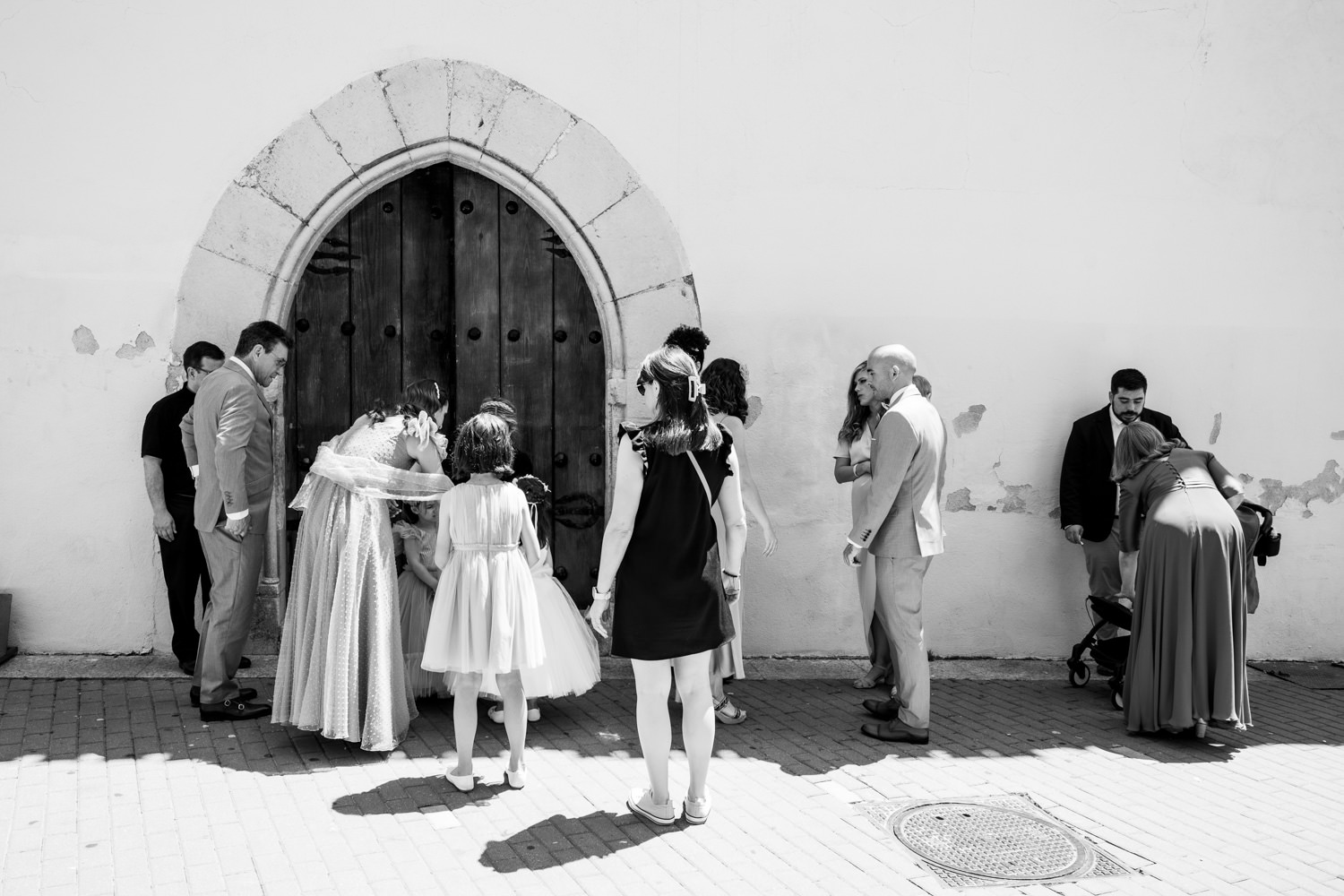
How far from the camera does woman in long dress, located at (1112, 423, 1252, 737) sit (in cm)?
489

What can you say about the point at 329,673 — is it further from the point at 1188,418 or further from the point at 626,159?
the point at 1188,418

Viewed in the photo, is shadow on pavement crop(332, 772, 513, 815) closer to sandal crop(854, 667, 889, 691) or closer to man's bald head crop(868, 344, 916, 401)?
sandal crop(854, 667, 889, 691)

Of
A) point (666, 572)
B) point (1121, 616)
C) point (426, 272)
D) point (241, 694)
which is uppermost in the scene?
point (426, 272)

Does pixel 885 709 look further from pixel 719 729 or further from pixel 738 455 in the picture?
pixel 738 455

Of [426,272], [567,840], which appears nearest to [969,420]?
[426,272]

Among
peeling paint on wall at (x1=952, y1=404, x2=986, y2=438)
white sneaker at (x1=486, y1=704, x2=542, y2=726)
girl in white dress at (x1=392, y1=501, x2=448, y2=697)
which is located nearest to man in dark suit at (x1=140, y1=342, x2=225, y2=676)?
girl in white dress at (x1=392, y1=501, x2=448, y2=697)

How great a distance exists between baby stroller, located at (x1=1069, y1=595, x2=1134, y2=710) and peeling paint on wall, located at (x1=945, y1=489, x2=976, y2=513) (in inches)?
32.6

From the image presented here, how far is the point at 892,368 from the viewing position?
4.84m

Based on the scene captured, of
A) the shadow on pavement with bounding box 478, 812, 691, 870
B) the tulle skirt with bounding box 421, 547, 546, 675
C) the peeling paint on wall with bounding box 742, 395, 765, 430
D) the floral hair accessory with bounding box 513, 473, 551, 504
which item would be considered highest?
the peeling paint on wall with bounding box 742, 395, 765, 430

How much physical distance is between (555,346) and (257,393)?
5.92ft

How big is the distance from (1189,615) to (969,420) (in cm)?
173

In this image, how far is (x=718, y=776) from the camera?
4.36m

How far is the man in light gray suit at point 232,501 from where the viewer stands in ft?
15.5

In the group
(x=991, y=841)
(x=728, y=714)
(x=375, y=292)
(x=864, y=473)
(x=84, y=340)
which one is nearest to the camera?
(x=991, y=841)
